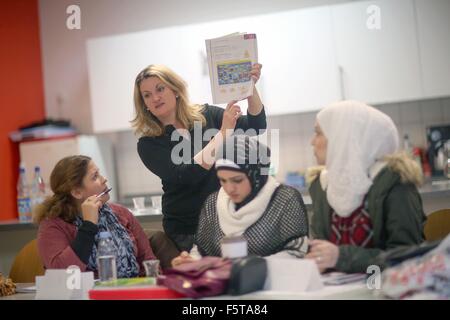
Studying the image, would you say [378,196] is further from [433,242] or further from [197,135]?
[197,135]

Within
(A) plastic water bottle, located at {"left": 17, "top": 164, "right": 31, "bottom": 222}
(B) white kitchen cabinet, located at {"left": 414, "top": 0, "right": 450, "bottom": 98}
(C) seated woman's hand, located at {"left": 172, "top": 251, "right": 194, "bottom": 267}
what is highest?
(B) white kitchen cabinet, located at {"left": 414, "top": 0, "right": 450, "bottom": 98}

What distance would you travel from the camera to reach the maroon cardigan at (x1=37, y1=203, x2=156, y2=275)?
7.02ft

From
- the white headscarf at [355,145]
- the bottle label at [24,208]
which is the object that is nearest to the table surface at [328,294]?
the white headscarf at [355,145]

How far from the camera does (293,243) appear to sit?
1.89 metres

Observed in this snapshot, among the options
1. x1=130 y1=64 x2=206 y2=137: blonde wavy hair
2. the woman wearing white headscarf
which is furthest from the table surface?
x1=130 y1=64 x2=206 y2=137: blonde wavy hair

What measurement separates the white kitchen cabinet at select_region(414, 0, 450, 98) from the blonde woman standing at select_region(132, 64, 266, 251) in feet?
1.95

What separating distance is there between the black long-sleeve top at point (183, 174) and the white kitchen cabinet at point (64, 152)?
0.31 m

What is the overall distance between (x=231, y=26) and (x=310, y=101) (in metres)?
1.77

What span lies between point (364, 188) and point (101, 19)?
3.96 ft

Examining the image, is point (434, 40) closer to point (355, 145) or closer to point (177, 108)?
point (355, 145)

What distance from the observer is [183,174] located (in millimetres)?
2070

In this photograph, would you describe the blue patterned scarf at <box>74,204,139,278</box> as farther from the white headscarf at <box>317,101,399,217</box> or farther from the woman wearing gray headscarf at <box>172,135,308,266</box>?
the white headscarf at <box>317,101,399,217</box>

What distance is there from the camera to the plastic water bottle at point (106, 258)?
2072 millimetres
